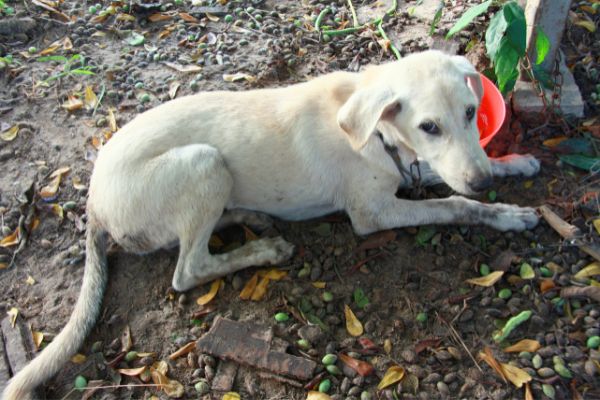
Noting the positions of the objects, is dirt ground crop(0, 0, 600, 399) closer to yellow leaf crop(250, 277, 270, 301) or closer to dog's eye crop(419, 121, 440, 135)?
yellow leaf crop(250, 277, 270, 301)

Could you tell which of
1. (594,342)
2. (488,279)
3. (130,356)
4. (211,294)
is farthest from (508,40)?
(130,356)

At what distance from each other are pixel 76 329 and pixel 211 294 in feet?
2.95

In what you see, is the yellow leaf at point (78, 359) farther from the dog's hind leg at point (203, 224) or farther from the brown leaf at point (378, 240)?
the brown leaf at point (378, 240)

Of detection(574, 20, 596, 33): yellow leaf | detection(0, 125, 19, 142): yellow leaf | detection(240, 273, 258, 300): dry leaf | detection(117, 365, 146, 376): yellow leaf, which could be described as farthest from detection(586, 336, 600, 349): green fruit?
detection(0, 125, 19, 142): yellow leaf

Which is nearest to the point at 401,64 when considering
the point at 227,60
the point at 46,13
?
the point at 227,60

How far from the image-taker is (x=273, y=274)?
12.2 feet

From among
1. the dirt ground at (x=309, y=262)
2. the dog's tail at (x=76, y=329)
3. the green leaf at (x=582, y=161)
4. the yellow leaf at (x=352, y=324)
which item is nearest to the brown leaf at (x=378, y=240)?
the dirt ground at (x=309, y=262)

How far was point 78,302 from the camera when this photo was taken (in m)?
3.59

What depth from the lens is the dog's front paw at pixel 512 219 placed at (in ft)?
11.9

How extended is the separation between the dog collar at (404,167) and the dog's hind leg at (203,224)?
3.14 feet

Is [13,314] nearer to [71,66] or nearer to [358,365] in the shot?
[358,365]

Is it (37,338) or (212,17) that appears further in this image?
(212,17)

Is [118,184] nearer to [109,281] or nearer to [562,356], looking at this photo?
[109,281]

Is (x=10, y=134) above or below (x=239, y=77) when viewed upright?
below
